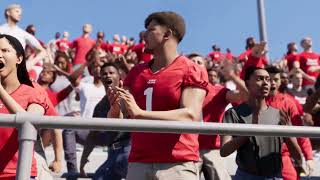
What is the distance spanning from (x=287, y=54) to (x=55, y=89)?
21.4 ft

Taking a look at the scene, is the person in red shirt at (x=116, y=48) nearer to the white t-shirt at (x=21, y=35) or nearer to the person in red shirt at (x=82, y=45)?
the person in red shirt at (x=82, y=45)

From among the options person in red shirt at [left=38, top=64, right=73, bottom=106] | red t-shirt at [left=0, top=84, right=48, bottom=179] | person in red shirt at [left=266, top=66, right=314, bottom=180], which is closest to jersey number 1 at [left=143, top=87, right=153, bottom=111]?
red t-shirt at [left=0, top=84, right=48, bottom=179]

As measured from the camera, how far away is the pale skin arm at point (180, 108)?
3666 mm

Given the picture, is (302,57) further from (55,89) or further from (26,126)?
(26,126)

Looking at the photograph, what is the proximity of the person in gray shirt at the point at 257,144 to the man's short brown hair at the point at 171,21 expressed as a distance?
112cm

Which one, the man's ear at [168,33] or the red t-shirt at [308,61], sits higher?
the red t-shirt at [308,61]

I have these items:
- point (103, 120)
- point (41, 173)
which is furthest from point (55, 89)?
point (103, 120)

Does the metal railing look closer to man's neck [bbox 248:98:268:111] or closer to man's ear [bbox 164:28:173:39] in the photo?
man's ear [bbox 164:28:173:39]

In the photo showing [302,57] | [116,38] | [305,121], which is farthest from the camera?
[116,38]

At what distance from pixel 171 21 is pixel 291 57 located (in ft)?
30.4

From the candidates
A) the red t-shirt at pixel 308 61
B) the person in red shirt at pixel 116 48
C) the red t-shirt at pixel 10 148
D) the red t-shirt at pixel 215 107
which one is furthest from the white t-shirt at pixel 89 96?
the person in red shirt at pixel 116 48

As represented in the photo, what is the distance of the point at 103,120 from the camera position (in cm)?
319

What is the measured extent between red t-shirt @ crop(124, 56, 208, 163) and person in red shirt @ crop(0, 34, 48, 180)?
59 centimetres

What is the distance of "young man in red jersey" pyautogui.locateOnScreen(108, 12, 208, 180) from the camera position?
153 inches
